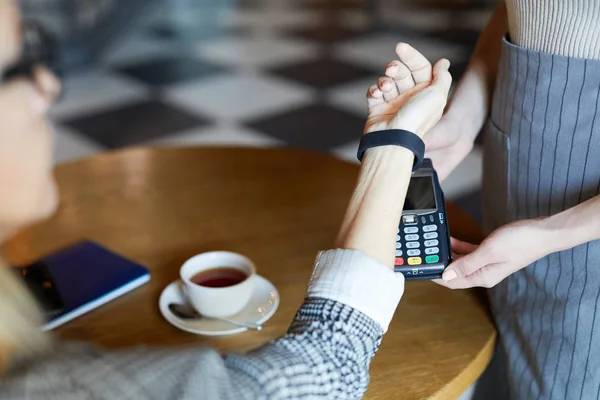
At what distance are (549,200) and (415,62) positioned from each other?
9.6 inches

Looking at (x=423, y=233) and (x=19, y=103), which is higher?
(x=19, y=103)

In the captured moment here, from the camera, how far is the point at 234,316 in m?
0.90

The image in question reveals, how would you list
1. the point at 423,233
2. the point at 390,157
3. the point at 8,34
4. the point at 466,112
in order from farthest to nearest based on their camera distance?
1. the point at 466,112
2. the point at 423,233
3. the point at 390,157
4. the point at 8,34

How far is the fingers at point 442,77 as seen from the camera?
32.5 inches

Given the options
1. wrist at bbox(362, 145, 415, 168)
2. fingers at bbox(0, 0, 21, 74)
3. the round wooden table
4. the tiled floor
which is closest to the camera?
fingers at bbox(0, 0, 21, 74)

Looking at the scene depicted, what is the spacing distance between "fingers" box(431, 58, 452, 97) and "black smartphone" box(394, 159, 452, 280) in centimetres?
13

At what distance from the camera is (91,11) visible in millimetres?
4137

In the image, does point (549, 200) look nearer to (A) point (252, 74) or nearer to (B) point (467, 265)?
(B) point (467, 265)

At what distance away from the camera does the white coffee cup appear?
0.87 meters

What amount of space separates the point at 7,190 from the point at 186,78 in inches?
117

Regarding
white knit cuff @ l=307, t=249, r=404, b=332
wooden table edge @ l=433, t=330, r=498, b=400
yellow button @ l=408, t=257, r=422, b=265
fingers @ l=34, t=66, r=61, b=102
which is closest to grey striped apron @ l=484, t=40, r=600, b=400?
wooden table edge @ l=433, t=330, r=498, b=400

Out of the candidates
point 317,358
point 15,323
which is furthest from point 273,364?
point 15,323

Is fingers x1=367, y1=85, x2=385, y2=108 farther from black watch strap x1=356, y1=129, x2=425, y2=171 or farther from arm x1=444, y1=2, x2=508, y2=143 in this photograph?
arm x1=444, y1=2, x2=508, y2=143

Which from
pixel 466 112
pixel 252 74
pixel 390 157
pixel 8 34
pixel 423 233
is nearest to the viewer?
pixel 8 34
